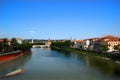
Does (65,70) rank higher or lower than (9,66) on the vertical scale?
lower

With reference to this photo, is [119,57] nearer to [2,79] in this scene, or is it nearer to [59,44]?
[2,79]

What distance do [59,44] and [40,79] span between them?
299ft

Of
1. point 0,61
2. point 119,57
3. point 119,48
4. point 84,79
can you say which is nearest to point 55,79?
point 84,79

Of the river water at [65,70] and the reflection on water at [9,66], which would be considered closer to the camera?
the river water at [65,70]

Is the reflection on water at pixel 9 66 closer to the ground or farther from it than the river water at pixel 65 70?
farther from it

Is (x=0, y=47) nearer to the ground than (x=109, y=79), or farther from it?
farther from it

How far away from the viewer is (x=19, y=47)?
60.3 meters

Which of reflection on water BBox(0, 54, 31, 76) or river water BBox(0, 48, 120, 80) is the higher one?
reflection on water BBox(0, 54, 31, 76)

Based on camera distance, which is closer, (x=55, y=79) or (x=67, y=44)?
(x=55, y=79)

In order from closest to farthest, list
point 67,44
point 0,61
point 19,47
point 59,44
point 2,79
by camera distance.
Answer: point 2,79 < point 0,61 < point 19,47 < point 67,44 < point 59,44

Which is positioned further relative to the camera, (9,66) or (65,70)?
(9,66)

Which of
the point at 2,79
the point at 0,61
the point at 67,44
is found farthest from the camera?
the point at 67,44

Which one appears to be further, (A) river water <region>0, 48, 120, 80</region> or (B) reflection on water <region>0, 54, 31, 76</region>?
(B) reflection on water <region>0, 54, 31, 76</region>

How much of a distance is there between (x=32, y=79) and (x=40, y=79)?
29.4 inches
